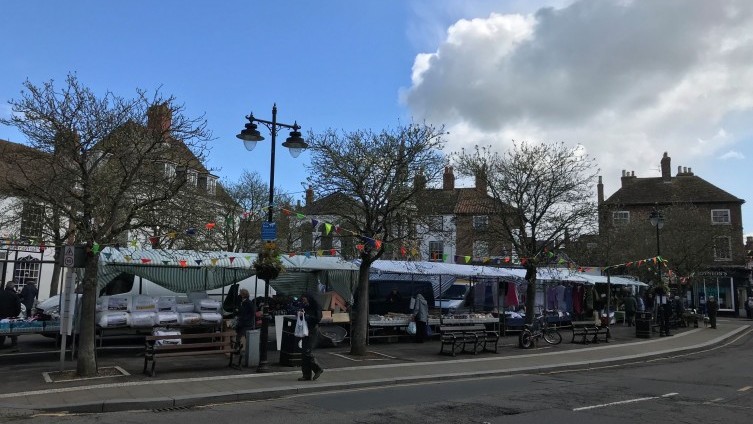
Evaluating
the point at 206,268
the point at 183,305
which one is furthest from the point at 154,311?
the point at 206,268

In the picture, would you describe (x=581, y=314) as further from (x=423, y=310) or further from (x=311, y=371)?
(x=311, y=371)

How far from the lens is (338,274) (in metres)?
20.2

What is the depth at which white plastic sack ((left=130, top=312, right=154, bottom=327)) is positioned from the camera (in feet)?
48.6

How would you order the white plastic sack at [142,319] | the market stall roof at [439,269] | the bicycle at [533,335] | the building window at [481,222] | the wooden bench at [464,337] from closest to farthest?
the white plastic sack at [142,319] → the wooden bench at [464,337] → the bicycle at [533,335] → the market stall roof at [439,269] → the building window at [481,222]

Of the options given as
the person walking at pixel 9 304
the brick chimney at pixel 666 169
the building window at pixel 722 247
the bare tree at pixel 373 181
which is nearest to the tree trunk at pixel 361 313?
the bare tree at pixel 373 181

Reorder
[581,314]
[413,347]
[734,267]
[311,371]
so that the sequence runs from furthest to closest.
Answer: [734,267]
[581,314]
[413,347]
[311,371]

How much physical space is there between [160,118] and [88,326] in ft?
14.7

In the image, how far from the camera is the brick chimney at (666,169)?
52062mm

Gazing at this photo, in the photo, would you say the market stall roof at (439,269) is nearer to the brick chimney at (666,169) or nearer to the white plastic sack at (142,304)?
the white plastic sack at (142,304)

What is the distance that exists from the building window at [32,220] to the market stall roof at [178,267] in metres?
1.91

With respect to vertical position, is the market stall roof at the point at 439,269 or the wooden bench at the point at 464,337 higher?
the market stall roof at the point at 439,269

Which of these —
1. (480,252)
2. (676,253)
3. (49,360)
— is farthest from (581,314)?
(49,360)

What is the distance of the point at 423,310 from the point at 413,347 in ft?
6.01

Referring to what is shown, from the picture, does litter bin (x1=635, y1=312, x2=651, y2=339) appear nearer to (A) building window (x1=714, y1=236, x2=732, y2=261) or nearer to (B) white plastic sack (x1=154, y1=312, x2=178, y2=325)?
(A) building window (x1=714, y1=236, x2=732, y2=261)
